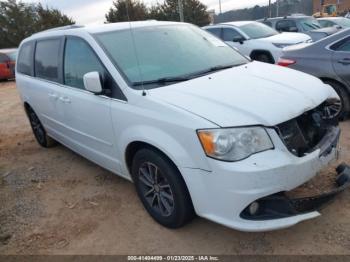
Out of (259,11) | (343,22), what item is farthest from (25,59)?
(259,11)

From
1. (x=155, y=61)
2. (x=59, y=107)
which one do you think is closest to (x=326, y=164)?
(x=155, y=61)

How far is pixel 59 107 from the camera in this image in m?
4.45

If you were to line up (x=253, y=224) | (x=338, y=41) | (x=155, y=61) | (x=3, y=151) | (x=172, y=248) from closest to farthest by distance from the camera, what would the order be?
(x=253, y=224) < (x=172, y=248) < (x=155, y=61) < (x=338, y=41) < (x=3, y=151)

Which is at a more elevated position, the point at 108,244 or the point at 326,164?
the point at 326,164

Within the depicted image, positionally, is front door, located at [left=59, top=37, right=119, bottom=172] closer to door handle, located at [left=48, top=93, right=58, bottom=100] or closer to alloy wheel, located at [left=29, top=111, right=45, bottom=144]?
door handle, located at [left=48, top=93, right=58, bottom=100]

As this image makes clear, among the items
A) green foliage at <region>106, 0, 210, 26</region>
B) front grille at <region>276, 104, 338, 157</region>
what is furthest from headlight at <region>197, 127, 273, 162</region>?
green foliage at <region>106, 0, 210, 26</region>

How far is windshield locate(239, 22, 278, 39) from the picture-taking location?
10.5m

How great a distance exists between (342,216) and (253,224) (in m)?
1.07

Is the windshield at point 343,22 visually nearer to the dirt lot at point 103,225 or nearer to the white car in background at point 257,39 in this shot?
the white car in background at point 257,39

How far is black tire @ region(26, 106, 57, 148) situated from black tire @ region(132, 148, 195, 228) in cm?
288

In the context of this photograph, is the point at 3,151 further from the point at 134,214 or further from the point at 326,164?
the point at 326,164

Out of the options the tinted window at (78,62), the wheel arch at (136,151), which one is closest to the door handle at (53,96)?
the tinted window at (78,62)

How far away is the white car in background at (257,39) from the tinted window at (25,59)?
523 cm

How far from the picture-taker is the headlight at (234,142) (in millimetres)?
2572
